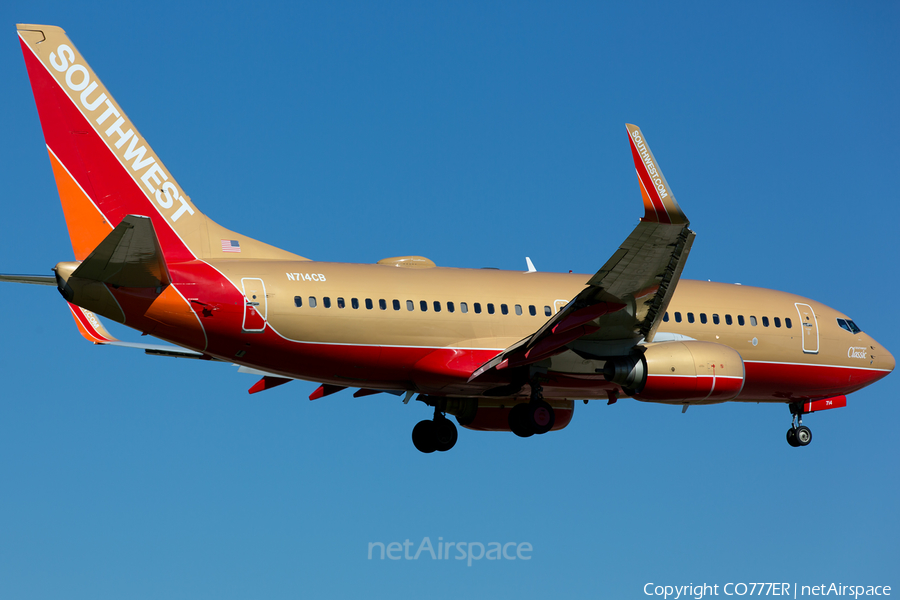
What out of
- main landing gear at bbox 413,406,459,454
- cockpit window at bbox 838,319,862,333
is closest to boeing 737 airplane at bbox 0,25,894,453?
main landing gear at bbox 413,406,459,454

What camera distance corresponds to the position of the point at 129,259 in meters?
20.1

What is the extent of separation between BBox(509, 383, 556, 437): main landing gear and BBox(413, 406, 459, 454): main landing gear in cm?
342

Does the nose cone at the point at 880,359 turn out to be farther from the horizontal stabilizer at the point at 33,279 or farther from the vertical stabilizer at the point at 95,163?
the horizontal stabilizer at the point at 33,279

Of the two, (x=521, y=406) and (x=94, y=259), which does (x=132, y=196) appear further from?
(x=521, y=406)

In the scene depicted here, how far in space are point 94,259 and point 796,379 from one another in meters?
20.1

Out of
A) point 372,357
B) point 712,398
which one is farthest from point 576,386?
point 372,357

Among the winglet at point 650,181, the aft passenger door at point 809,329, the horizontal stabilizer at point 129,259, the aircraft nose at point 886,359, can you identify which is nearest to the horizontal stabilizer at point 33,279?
the horizontal stabilizer at point 129,259

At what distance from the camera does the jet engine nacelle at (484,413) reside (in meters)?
29.6

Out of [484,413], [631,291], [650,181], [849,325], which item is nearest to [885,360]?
[849,325]

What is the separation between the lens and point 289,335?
23.0 meters

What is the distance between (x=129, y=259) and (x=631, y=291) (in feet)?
35.0

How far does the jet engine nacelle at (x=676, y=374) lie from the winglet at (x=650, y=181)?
6.40 meters

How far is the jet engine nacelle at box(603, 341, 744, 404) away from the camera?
24828 millimetres

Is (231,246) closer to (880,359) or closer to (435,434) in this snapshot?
(435,434)
